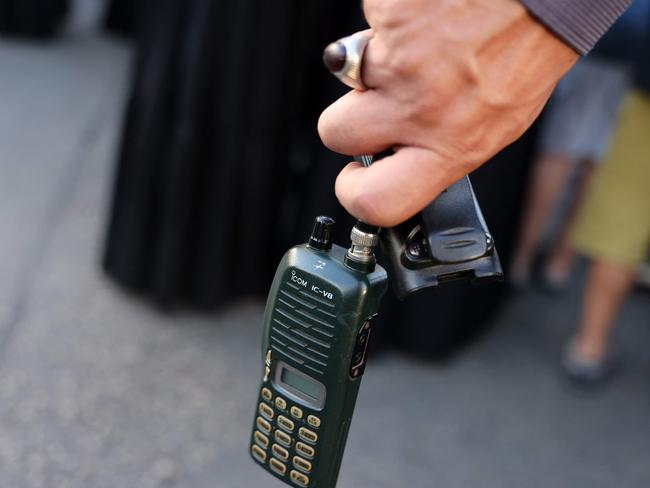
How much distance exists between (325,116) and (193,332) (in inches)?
72.0

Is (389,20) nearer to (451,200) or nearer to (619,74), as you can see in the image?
(451,200)

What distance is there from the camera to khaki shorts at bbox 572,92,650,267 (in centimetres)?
255

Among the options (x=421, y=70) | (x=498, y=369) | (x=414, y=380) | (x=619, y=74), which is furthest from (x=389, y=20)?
(x=619, y=74)

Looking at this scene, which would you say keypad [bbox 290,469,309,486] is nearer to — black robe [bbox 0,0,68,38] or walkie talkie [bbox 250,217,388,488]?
walkie talkie [bbox 250,217,388,488]

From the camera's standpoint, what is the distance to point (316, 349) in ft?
3.43

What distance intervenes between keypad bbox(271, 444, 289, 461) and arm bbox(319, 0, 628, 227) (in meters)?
0.41

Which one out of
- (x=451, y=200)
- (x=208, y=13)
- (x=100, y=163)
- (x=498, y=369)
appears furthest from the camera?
(x=100, y=163)

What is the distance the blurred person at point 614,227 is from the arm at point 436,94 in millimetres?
1768

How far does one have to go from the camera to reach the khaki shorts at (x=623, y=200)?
2.55 meters

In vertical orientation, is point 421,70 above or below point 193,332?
above

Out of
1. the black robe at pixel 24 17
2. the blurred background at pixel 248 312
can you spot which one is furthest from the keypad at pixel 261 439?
the black robe at pixel 24 17

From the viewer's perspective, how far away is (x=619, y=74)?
3070 mm

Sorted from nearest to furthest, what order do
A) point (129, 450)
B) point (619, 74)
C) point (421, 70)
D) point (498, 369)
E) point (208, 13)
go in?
point (421, 70), point (129, 450), point (208, 13), point (498, 369), point (619, 74)

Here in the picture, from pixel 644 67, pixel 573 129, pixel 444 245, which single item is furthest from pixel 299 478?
pixel 573 129
